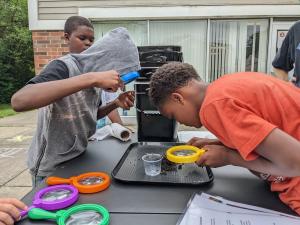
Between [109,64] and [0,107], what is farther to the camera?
[0,107]

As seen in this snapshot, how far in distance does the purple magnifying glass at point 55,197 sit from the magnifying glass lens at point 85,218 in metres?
0.09

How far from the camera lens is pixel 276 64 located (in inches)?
121

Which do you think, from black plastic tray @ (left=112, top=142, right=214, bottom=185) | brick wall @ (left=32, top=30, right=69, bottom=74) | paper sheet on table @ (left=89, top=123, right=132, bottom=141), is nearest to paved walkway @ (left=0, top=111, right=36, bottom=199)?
brick wall @ (left=32, top=30, right=69, bottom=74)

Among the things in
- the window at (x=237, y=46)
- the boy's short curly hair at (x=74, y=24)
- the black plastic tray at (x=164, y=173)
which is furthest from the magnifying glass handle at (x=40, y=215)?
the window at (x=237, y=46)

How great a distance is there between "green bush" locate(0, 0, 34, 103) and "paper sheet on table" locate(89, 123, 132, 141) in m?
12.2

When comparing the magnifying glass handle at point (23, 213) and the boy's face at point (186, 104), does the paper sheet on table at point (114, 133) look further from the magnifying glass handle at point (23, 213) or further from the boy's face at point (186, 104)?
the magnifying glass handle at point (23, 213)

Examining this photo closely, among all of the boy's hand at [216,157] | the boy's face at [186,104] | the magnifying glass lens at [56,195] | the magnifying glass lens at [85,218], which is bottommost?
the magnifying glass lens at [85,218]

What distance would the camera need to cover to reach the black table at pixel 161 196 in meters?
1.22

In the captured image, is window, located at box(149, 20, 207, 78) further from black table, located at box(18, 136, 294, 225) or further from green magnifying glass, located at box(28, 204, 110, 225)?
green magnifying glass, located at box(28, 204, 110, 225)

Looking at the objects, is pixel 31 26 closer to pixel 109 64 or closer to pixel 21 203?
pixel 109 64

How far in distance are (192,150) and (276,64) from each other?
1825 mm

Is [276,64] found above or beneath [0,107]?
above

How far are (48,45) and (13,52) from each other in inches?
335

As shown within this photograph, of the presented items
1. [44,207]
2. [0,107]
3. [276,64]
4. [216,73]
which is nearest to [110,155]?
[44,207]
